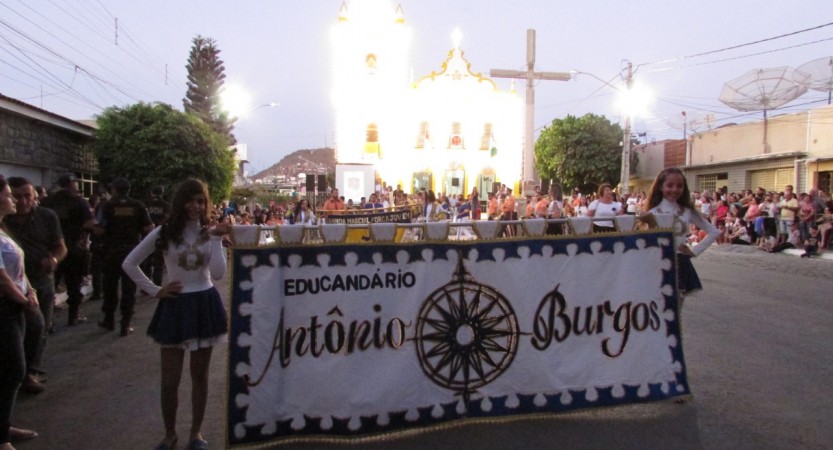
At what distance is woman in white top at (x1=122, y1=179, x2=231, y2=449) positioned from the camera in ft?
12.1

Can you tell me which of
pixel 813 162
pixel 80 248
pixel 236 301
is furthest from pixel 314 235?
pixel 813 162

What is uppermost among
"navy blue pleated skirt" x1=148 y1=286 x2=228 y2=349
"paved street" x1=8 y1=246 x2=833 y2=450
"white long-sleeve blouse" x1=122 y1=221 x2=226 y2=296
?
"white long-sleeve blouse" x1=122 y1=221 x2=226 y2=296

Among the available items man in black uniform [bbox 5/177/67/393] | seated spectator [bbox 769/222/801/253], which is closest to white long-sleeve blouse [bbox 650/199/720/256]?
man in black uniform [bbox 5/177/67/393]

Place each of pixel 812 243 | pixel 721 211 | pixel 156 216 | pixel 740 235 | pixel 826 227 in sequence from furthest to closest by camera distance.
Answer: pixel 721 211 < pixel 740 235 < pixel 826 227 < pixel 812 243 < pixel 156 216

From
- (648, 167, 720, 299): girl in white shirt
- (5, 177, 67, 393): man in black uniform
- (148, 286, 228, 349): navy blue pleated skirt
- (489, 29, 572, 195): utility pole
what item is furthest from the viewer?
(489, 29, 572, 195): utility pole

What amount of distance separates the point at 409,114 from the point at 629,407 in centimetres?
3858

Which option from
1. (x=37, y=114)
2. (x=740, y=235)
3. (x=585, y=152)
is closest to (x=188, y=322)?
(x=37, y=114)

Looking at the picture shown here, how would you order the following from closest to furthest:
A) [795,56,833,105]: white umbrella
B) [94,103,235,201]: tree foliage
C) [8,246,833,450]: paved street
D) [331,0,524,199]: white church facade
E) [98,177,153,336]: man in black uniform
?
[8,246,833,450]: paved street
[98,177,153,336]: man in black uniform
[94,103,235,201]: tree foliage
[795,56,833,105]: white umbrella
[331,0,524,199]: white church facade

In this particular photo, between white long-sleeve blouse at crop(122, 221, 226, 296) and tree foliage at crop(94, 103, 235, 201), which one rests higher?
tree foliage at crop(94, 103, 235, 201)

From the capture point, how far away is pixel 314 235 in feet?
12.6

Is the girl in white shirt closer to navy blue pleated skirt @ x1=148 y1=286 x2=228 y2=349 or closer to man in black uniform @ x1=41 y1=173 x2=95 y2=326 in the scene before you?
navy blue pleated skirt @ x1=148 y1=286 x2=228 y2=349

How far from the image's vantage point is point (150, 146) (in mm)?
17453

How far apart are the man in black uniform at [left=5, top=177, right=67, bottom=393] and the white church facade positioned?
116 ft

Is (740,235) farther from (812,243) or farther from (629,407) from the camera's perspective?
(629,407)
